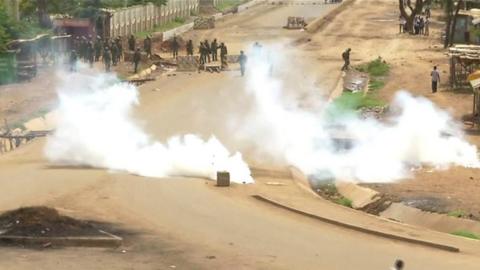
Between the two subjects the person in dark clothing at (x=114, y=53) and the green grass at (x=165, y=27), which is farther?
the green grass at (x=165, y=27)

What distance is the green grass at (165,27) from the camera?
6838 centimetres

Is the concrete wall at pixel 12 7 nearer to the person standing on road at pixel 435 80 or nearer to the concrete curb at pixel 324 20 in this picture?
the person standing on road at pixel 435 80

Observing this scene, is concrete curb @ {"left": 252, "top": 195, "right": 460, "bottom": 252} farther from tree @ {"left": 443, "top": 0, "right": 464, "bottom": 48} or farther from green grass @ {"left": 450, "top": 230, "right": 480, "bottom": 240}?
tree @ {"left": 443, "top": 0, "right": 464, "bottom": 48}

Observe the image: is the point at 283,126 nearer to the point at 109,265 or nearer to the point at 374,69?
the point at 109,265

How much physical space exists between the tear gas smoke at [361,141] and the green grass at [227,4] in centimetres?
6221

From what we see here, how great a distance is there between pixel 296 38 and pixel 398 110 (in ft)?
112

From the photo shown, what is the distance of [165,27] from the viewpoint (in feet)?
251

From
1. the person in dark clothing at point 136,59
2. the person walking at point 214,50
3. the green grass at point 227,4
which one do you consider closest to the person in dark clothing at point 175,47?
the person walking at point 214,50

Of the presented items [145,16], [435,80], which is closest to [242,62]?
[435,80]

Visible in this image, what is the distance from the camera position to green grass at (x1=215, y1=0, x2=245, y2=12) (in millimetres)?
99938

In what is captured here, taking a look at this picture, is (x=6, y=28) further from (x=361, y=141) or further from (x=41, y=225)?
(x=41, y=225)

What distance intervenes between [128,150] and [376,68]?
2790 centimetres

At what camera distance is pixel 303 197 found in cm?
2433

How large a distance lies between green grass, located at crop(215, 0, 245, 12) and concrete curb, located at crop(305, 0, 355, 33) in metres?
10.4
